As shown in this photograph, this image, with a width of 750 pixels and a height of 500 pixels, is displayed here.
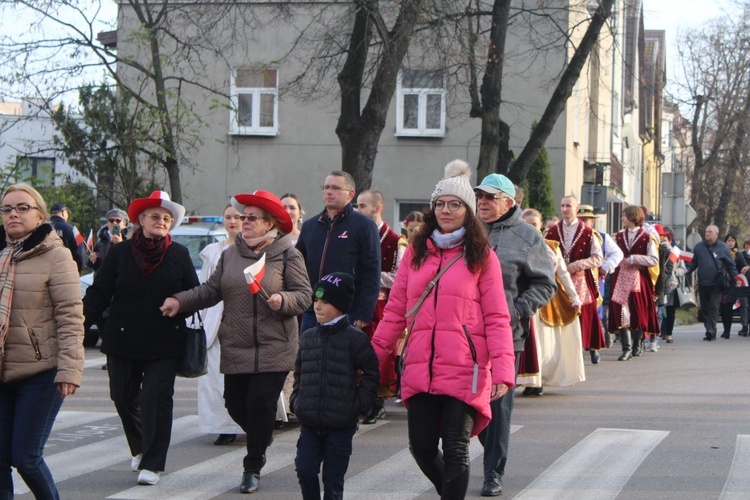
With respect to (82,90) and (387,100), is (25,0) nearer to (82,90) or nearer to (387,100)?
(82,90)

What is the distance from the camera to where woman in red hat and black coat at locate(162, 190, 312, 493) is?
7117mm

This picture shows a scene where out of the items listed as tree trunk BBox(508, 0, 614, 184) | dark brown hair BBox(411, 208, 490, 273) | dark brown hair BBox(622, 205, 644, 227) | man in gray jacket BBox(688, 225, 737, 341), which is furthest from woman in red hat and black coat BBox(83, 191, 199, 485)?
man in gray jacket BBox(688, 225, 737, 341)

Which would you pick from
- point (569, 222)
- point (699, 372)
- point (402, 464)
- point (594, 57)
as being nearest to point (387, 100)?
point (569, 222)

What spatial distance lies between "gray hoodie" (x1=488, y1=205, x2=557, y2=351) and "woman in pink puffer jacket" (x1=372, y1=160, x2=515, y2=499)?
107cm

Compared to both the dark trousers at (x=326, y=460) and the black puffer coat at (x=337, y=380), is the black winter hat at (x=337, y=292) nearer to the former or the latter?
the black puffer coat at (x=337, y=380)

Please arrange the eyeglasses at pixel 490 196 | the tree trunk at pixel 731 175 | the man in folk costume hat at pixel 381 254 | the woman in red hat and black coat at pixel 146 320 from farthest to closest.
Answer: the tree trunk at pixel 731 175, the man in folk costume hat at pixel 381 254, the woman in red hat and black coat at pixel 146 320, the eyeglasses at pixel 490 196

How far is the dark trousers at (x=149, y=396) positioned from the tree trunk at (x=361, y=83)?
9547 millimetres

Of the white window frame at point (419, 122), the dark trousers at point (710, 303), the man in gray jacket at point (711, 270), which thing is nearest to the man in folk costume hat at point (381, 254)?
the dark trousers at point (710, 303)

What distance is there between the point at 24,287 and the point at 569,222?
29.0 ft

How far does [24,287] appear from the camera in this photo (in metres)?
5.73

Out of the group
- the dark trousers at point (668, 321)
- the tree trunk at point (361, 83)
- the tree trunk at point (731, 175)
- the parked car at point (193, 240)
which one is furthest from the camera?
the tree trunk at point (731, 175)

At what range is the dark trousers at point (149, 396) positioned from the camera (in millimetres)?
7156

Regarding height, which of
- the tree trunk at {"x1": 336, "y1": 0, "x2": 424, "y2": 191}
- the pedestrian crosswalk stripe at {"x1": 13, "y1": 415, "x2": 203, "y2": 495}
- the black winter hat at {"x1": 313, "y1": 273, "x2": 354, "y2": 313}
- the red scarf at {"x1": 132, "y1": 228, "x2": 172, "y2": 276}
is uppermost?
the tree trunk at {"x1": 336, "y1": 0, "x2": 424, "y2": 191}

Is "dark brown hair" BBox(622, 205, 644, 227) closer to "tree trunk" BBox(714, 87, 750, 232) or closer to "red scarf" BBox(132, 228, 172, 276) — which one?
"red scarf" BBox(132, 228, 172, 276)
